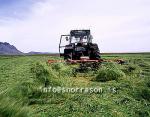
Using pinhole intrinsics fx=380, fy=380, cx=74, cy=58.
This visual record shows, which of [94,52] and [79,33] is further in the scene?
[79,33]

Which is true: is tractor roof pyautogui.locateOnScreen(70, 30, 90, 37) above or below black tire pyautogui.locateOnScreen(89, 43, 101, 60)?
above

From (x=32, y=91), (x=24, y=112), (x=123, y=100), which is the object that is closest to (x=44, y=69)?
(x=32, y=91)

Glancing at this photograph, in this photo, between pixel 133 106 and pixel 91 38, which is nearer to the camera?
pixel 133 106

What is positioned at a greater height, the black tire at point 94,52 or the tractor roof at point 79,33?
the tractor roof at point 79,33

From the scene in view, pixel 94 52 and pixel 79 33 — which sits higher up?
pixel 79 33

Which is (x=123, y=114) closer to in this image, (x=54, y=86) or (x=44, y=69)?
(x=54, y=86)

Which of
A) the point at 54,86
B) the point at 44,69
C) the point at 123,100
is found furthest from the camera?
the point at 44,69

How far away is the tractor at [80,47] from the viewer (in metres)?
22.2

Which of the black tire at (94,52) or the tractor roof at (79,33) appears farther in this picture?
the tractor roof at (79,33)

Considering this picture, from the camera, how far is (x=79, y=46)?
23234 mm

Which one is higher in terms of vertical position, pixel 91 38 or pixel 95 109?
pixel 91 38

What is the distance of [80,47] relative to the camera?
2309cm

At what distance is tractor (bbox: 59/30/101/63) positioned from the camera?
2219 centimetres

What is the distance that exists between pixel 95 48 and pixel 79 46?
148 cm
